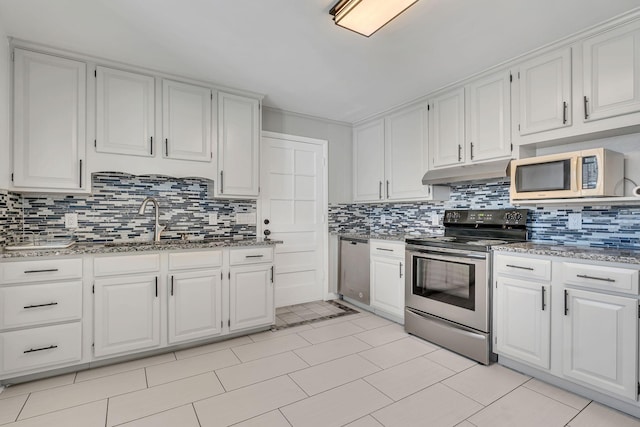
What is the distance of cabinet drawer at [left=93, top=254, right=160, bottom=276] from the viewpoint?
229 centimetres

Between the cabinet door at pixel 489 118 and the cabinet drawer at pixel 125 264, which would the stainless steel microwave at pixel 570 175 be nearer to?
the cabinet door at pixel 489 118

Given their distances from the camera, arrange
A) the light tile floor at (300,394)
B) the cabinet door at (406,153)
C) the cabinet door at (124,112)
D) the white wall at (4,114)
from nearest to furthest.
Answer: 1. the light tile floor at (300,394)
2. the white wall at (4,114)
3. the cabinet door at (124,112)
4. the cabinet door at (406,153)

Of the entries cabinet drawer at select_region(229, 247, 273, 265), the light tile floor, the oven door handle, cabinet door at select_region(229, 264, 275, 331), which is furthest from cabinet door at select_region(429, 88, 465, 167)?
cabinet door at select_region(229, 264, 275, 331)

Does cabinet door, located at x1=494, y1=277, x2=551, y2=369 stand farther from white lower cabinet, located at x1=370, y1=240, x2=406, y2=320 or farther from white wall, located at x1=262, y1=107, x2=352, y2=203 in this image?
white wall, located at x1=262, y1=107, x2=352, y2=203

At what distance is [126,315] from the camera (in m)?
2.36

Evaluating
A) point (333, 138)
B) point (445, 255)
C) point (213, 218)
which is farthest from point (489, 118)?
point (213, 218)

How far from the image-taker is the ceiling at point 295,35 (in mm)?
1895

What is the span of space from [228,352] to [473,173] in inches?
103

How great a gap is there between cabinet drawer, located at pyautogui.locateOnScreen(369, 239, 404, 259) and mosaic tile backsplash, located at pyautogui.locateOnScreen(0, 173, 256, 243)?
1491 mm

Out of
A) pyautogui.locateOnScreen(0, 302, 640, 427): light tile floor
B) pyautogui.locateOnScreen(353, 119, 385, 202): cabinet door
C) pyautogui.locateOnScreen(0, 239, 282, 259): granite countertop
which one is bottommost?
pyautogui.locateOnScreen(0, 302, 640, 427): light tile floor

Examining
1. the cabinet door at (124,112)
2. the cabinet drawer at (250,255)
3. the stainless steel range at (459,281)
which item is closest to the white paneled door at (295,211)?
the cabinet drawer at (250,255)

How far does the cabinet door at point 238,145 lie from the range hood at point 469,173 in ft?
5.88

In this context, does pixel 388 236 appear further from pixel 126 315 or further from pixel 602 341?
pixel 126 315

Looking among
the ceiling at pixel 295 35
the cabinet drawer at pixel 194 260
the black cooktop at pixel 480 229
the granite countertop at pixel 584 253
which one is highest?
the ceiling at pixel 295 35
